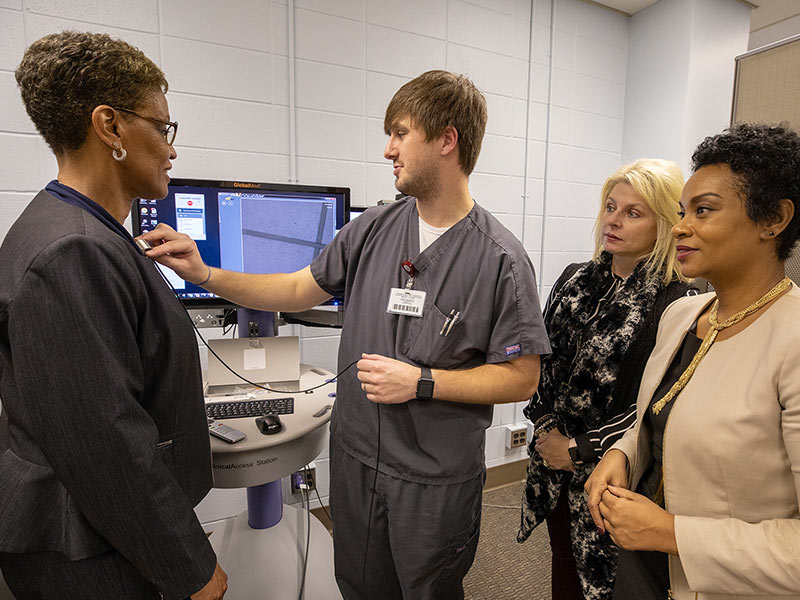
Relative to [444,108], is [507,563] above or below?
below

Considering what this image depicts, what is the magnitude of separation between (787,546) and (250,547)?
1.54 metres

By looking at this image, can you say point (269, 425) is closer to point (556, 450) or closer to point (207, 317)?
point (207, 317)

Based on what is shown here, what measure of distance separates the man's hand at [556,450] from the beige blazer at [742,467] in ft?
1.65

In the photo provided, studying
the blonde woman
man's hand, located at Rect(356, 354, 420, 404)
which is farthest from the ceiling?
man's hand, located at Rect(356, 354, 420, 404)

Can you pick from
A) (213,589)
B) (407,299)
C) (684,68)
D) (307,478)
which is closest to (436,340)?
(407,299)

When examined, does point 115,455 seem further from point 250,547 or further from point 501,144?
point 501,144

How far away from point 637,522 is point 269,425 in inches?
36.7

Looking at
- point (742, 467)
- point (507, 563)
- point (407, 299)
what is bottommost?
point (507, 563)

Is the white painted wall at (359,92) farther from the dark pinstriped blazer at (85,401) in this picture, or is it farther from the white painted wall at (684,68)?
the dark pinstriped blazer at (85,401)

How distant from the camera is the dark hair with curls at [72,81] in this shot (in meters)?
0.74

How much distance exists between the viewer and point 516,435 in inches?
109

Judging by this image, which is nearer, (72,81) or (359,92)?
(72,81)

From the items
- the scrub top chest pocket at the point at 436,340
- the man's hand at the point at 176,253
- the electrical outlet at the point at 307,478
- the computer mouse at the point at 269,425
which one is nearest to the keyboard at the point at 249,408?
the computer mouse at the point at 269,425

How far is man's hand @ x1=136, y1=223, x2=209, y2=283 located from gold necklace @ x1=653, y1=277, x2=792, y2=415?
44.5 inches
